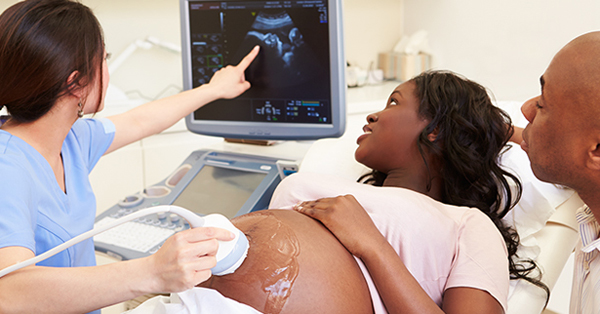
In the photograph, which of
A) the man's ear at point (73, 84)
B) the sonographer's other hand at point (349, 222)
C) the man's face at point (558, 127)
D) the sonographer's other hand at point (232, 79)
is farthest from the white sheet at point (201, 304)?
the sonographer's other hand at point (232, 79)

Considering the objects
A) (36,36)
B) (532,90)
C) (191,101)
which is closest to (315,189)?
(191,101)

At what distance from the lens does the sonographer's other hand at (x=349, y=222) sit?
99 centimetres

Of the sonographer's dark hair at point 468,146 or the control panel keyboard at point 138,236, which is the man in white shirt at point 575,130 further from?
the control panel keyboard at point 138,236

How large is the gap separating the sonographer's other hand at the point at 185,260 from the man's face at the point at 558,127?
24.7 inches

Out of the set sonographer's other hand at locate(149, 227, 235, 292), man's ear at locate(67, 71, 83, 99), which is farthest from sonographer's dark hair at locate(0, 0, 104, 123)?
sonographer's other hand at locate(149, 227, 235, 292)

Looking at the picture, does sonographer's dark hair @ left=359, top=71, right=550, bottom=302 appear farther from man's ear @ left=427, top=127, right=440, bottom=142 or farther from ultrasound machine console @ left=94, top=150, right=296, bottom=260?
ultrasound machine console @ left=94, top=150, right=296, bottom=260

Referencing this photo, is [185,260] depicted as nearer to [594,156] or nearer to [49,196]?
[49,196]

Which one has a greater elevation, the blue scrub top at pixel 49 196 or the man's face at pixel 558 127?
the man's face at pixel 558 127

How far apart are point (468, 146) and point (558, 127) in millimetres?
402

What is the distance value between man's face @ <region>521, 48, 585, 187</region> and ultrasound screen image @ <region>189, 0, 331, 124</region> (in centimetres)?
72

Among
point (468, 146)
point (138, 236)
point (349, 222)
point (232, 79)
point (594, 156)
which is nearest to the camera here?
point (594, 156)

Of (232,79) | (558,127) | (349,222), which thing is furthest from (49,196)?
(558,127)

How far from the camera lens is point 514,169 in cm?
141

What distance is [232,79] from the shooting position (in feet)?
5.25
